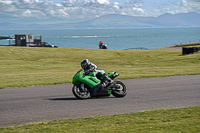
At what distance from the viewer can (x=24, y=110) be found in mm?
10148

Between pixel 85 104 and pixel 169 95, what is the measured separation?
3.81 meters

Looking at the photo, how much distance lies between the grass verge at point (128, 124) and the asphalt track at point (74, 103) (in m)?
0.79

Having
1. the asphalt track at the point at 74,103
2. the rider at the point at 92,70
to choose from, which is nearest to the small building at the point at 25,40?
the asphalt track at the point at 74,103

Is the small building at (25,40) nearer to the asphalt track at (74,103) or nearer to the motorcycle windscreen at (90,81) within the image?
the asphalt track at (74,103)

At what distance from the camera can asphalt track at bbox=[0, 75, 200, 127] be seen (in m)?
9.45

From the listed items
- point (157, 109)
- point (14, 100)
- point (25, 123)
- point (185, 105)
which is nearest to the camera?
point (25, 123)

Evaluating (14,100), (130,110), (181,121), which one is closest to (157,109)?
(130,110)

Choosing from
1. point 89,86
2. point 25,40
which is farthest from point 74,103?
point 25,40

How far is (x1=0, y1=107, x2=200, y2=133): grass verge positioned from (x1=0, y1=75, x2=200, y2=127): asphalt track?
0.79m

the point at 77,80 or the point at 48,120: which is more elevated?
the point at 77,80

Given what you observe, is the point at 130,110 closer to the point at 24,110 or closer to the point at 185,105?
the point at 185,105

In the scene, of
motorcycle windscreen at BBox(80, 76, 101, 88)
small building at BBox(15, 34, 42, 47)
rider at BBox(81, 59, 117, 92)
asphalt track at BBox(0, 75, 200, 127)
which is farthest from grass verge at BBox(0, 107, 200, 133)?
small building at BBox(15, 34, 42, 47)

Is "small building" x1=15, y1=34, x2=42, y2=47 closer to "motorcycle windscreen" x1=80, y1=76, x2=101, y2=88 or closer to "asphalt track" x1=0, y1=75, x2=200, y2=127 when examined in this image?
"asphalt track" x1=0, y1=75, x2=200, y2=127

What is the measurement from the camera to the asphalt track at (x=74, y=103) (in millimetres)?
9448
